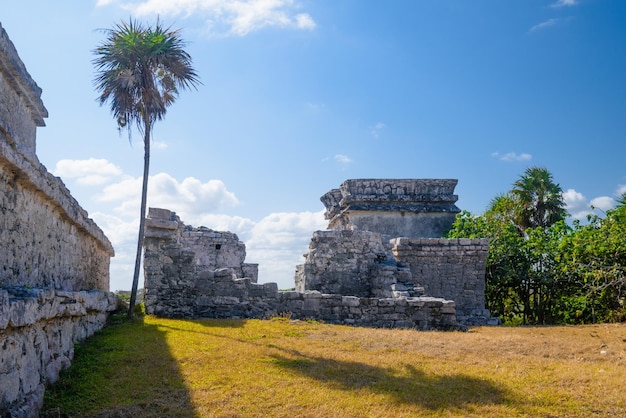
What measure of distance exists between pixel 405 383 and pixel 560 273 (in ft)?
36.8

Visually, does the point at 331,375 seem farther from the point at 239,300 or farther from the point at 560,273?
the point at 560,273

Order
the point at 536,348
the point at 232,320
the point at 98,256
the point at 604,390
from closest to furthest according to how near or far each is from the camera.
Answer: the point at 604,390 < the point at 536,348 < the point at 232,320 < the point at 98,256

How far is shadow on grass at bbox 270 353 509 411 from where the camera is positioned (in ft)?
18.4

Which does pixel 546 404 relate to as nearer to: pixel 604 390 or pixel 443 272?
pixel 604 390

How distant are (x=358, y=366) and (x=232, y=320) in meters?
4.62

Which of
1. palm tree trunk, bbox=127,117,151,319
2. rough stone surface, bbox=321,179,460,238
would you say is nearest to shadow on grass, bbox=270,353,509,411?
palm tree trunk, bbox=127,117,151,319

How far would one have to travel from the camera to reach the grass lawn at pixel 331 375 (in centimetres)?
526

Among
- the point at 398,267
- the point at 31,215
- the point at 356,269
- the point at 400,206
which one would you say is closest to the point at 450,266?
the point at 398,267

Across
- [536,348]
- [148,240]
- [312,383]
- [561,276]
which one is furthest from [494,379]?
[561,276]

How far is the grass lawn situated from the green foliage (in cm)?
570

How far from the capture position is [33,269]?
6.22m

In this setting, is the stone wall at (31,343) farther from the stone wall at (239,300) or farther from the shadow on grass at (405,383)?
the stone wall at (239,300)

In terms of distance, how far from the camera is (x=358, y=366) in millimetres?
6926

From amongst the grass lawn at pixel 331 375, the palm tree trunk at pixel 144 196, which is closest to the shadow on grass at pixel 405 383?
the grass lawn at pixel 331 375
